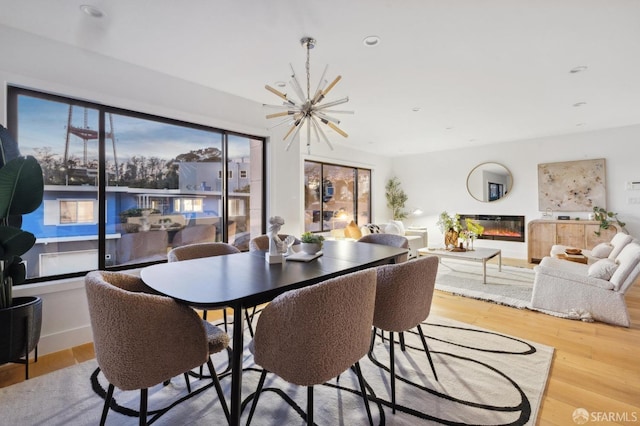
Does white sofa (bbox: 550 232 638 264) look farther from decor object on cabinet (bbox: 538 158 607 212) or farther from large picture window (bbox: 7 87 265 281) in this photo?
large picture window (bbox: 7 87 265 281)

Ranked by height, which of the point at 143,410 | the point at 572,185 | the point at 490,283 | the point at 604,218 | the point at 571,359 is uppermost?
the point at 572,185

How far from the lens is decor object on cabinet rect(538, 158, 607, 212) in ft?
18.2

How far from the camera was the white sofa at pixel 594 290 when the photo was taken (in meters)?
2.92

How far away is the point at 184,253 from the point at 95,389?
1.01m

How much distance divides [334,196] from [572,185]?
4646 millimetres

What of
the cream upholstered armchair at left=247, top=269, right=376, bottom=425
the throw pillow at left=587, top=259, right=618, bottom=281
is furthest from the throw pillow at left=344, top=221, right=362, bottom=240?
the cream upholstered armchair at left=247, top=269, right=376, bottom=425

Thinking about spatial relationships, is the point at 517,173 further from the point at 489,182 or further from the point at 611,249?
the point at 611,249

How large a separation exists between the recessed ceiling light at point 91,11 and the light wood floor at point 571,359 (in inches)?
102

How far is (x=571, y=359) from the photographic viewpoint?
2332 millimetres

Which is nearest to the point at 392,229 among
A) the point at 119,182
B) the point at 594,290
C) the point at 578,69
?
the point at 594,290

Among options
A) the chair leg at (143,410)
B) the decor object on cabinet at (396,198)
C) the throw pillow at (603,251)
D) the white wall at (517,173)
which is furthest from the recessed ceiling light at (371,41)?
the decor object on cabinet at (396,198)

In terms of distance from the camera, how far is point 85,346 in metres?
2.61

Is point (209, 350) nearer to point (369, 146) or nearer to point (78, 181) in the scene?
point (78, 181)

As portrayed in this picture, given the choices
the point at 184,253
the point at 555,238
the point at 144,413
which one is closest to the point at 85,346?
the point at 184,253
